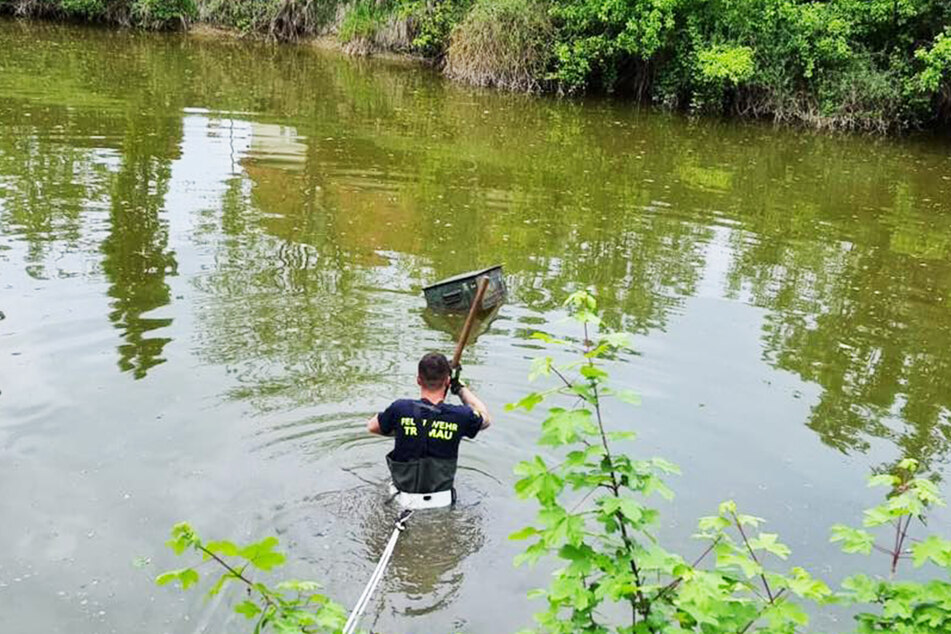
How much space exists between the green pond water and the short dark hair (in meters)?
1.04

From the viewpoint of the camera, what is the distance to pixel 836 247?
1256 centimetres

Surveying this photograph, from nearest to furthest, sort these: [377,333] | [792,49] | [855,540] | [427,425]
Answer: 1. [855,540]
2. [427,425]
3. [377,333]
4. [792,49]

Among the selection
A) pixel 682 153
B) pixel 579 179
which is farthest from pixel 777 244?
pixel 682 153

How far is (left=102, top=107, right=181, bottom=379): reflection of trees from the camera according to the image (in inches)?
319

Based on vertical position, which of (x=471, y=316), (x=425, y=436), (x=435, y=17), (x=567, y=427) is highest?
(x=435, y=17)

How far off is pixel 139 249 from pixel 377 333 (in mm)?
3423

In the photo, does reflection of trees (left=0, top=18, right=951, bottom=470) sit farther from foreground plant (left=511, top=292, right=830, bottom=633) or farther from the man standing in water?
foreground plant (left=511, top=292, right=830, bottom=633)

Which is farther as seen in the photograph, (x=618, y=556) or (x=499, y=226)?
(x=499, y=226)

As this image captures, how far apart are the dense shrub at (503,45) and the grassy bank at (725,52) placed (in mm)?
32

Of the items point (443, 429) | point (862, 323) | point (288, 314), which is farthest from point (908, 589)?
point (862, 323)

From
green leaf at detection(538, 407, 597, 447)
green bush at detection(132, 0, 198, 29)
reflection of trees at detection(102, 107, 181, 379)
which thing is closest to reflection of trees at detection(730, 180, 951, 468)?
green leaf at detection(538, 407, 597, 447)

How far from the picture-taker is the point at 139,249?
10.2m

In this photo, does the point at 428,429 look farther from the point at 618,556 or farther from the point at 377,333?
the point at 377,333

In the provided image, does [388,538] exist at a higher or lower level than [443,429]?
lower
